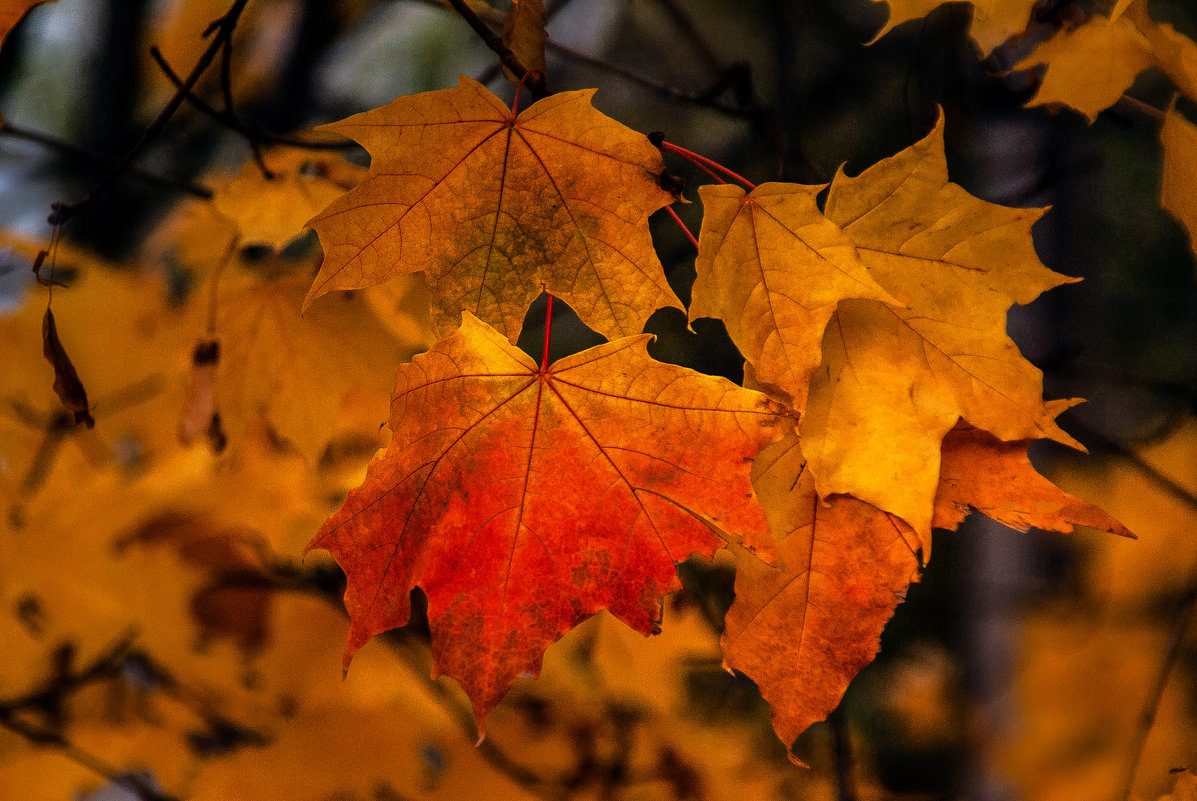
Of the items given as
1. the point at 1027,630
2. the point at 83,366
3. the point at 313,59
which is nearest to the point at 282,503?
the point at 83,366

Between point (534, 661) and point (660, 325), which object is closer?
point (534, 661)

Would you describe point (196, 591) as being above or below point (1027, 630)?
above

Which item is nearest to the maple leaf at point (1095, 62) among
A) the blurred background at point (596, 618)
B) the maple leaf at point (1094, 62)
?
the maple leaf at point (1094, 62)

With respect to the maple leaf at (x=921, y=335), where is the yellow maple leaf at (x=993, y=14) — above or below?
above

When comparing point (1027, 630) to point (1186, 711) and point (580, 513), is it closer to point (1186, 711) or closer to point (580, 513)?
point (1186, 711)

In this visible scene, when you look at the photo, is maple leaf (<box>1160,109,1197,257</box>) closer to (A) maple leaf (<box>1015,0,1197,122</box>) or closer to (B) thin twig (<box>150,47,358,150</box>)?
(A) maple leaf (<box>1015,0,1197,122</box>)

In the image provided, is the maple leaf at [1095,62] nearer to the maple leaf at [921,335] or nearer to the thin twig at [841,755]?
the maple leaf at [921,335]
